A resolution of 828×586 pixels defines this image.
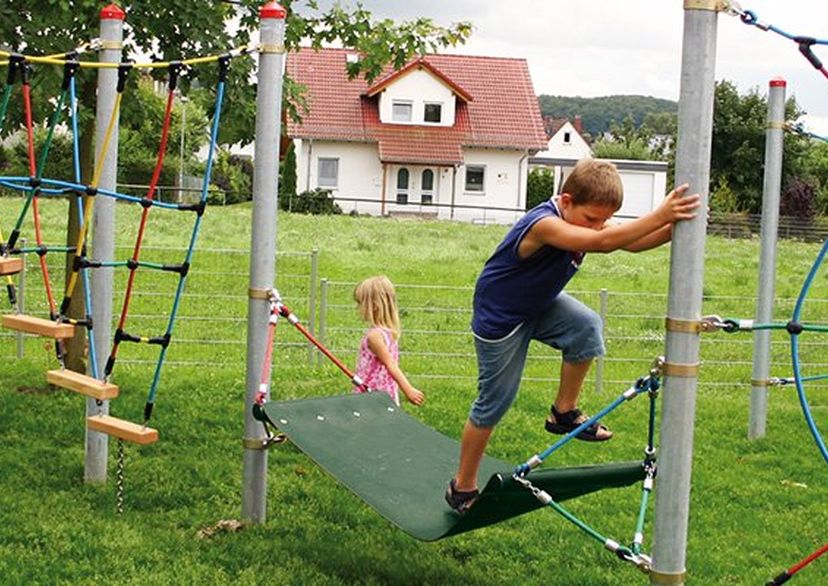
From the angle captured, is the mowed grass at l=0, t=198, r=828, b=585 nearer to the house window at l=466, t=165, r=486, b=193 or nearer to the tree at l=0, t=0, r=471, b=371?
the tree at l=0, t=0, r=471, b=371

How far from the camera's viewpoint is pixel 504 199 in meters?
39.9

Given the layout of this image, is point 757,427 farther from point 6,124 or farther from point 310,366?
point 6,124

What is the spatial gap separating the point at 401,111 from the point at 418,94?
0.89m

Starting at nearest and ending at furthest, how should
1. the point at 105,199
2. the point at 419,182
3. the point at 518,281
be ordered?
the point at 518,281 < the point at 105,199 < the point at 419,182

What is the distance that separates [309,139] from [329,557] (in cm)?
3320

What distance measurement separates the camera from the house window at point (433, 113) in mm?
38531

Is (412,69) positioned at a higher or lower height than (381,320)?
higher

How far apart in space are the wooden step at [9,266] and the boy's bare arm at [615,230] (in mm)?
2262

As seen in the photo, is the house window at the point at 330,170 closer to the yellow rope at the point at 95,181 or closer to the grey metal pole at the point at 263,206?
the yellow rope at the point at 95,181

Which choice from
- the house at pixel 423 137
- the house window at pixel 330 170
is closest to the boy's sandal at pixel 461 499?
the house at pixel 423 137

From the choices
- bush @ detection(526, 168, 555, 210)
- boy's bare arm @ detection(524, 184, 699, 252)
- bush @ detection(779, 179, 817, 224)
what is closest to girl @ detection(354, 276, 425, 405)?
boy's bare arm @ detection(524, 184, 699, 252)

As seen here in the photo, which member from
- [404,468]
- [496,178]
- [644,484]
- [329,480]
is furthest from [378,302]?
[496,178]

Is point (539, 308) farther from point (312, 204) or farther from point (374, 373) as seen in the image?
point (312, 204)

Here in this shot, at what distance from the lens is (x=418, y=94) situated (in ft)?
125
